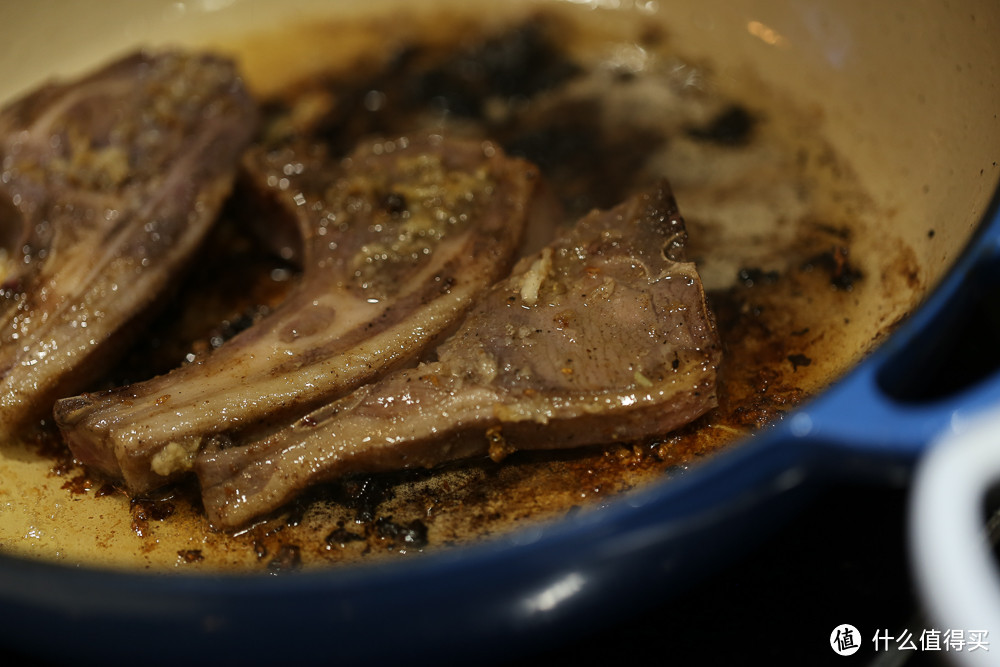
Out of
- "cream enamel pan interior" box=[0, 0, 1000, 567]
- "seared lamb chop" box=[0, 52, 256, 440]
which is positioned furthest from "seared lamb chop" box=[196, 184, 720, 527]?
"seared lamb chop" box=[0, 52, 256, 440]

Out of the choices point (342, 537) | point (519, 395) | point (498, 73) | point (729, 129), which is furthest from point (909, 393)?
point (498, 73)

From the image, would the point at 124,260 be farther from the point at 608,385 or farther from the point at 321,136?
the point at 608,385

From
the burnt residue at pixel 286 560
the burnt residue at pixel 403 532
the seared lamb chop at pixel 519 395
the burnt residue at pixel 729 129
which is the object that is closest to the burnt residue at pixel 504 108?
the burnt residue at pixel 729 129

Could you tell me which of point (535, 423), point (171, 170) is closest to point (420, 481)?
point (535, 423)

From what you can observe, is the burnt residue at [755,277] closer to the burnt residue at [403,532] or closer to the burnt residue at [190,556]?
the burnt residue at [403,532]

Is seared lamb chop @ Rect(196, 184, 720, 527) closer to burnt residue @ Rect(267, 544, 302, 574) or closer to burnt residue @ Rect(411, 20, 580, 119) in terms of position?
burnt residue @ Rect(267, 544, 302, 574)

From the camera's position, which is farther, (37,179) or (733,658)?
(37,179)
